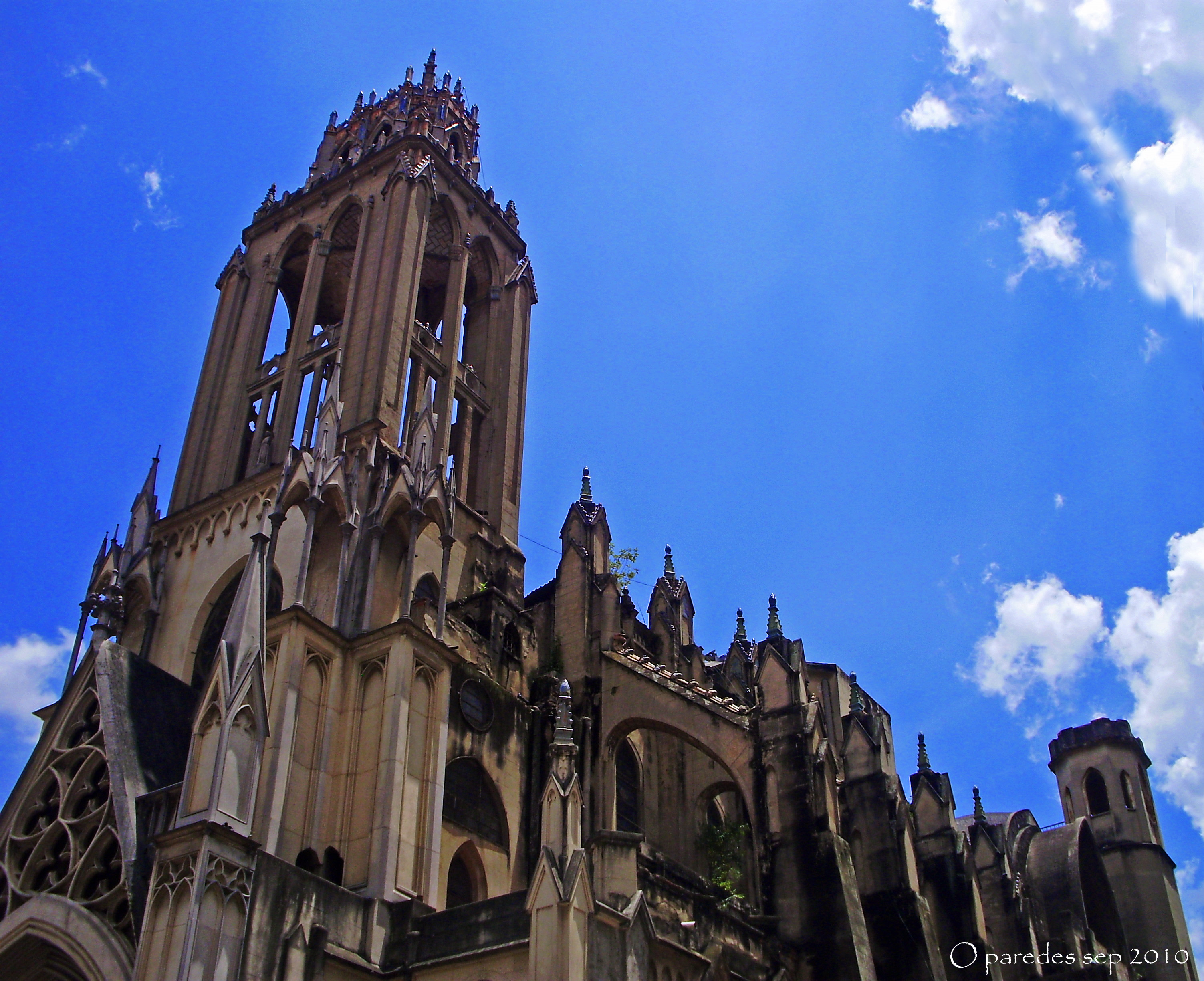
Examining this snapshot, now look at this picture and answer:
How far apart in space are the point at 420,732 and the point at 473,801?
10.7 ft

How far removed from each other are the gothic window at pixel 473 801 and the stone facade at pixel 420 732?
0.19 ft

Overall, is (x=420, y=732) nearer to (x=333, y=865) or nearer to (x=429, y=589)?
(x=333, y=865)

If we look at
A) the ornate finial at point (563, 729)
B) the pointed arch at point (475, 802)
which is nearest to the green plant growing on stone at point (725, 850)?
the pointed arch at point (475, 802)

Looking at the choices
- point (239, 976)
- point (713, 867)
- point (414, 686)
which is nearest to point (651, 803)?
point (713, 867)

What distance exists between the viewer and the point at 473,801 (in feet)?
77.8

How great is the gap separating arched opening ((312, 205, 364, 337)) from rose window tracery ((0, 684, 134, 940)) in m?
18.2

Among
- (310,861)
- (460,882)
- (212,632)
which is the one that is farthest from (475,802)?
(212,632)

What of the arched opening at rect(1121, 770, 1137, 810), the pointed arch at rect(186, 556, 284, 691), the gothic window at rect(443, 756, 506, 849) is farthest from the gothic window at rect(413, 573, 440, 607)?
the arched opening at rect(1121, 770, 1137, 810)

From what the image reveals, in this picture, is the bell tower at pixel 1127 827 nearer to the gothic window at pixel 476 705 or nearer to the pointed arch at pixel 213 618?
the gothic window at pixel 476 705

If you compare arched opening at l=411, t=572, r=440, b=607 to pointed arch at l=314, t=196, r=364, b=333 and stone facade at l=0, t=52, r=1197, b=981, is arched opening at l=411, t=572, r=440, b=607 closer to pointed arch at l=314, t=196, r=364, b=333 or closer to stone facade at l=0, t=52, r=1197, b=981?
stone facade at l=0, t=52, r=1197, b=981

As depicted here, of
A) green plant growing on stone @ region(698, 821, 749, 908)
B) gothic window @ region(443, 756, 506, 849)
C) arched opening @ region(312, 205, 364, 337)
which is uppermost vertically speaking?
arched opening @ region(312, 205, 364, 337)

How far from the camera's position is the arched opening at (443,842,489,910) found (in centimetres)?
2306

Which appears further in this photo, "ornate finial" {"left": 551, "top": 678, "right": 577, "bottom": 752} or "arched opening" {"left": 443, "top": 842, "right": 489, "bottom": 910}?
"arched opening" {"left": 443, "top": 842, "right": 489, "bottom": 910}

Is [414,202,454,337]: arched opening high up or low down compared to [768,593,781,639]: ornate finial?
up
